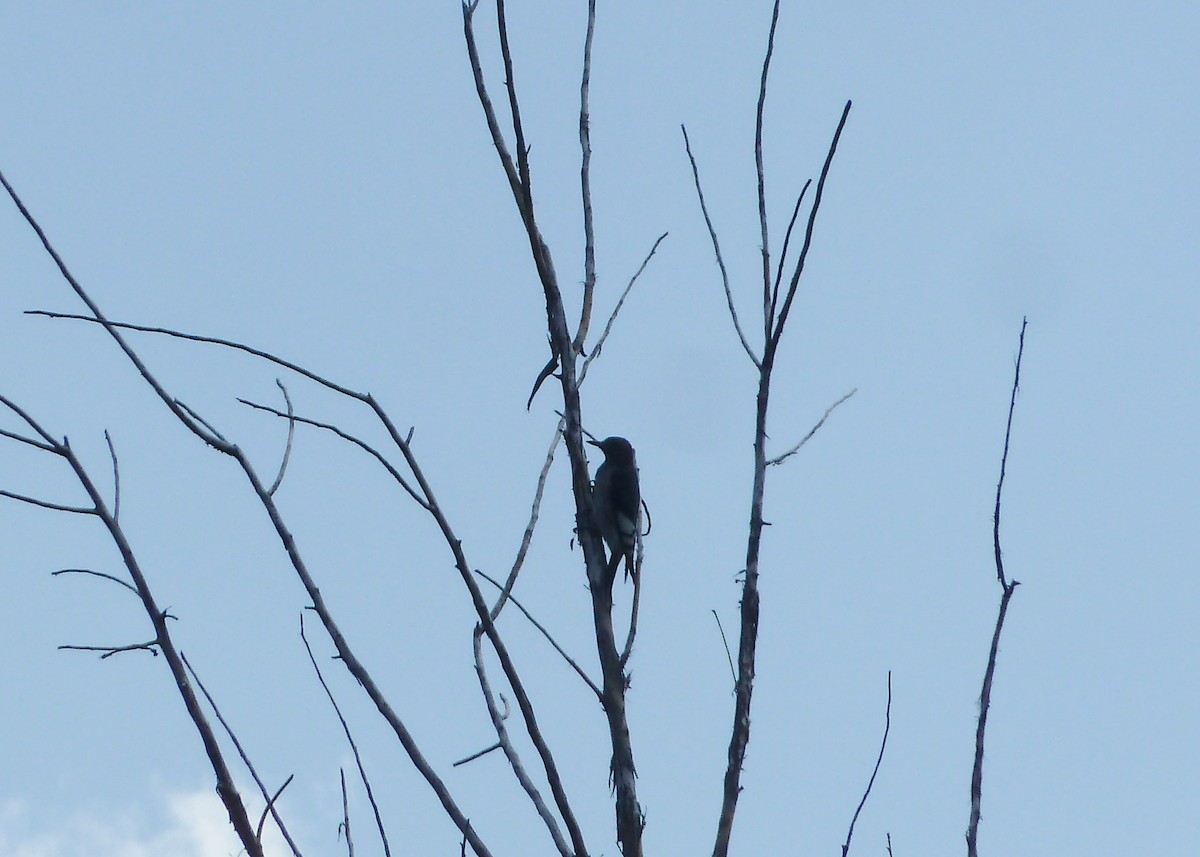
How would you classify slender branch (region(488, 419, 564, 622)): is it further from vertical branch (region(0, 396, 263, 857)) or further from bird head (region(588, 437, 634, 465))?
bird head (region(588, 437, 634, 465))

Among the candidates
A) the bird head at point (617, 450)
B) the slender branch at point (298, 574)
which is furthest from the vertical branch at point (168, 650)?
the bird head at point (617, 450)

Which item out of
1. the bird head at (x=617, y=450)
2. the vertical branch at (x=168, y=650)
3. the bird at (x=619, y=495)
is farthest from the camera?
the bird head at (x=617, y=450)

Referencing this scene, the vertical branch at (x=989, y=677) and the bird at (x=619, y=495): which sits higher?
the bird at (x=619, y=495)

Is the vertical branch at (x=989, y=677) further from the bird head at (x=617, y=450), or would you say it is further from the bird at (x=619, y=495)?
the bird head at (x=617, y=450)

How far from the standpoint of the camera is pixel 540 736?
258 centimetres

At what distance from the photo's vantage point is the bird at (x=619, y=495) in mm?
4957

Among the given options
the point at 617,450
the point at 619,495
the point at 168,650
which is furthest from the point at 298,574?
the point at 617,450

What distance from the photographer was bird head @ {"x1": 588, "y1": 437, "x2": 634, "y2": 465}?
6.57 m

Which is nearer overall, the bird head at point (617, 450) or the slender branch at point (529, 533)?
the slender branch at point (529, 533)

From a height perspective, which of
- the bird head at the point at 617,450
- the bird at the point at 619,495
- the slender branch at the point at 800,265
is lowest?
the slender branch at the point at 800,265

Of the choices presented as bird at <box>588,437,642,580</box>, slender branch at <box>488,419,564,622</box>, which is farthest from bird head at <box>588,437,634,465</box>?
slender branch at <box>488,419,564,622</box>

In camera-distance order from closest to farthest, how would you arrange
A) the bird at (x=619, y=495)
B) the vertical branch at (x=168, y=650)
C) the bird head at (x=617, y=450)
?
the vertical branch at (x=168, y=650), the bird at (x=619, y=495), the bird head at (x=617, y=450)

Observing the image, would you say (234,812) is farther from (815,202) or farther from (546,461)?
(815,202)

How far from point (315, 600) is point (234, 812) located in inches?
15.0
